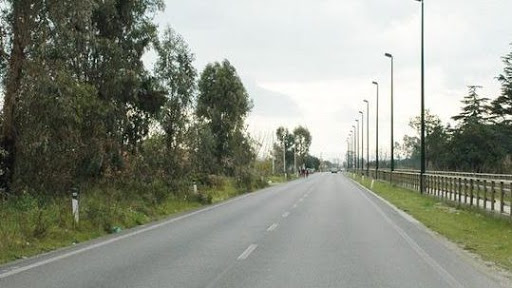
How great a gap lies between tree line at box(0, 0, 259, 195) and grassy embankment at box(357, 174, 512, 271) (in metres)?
11.7

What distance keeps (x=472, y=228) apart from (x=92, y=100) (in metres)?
13.9

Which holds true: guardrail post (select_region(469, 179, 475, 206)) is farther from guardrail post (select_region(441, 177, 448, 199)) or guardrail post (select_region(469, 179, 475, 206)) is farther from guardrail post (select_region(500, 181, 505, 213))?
guardrail post (select_region(441, 177, 448, 199))

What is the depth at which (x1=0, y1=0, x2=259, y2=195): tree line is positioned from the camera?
19.7m

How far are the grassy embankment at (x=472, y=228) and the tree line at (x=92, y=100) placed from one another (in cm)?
1169

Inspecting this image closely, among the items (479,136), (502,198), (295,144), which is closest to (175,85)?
(502,198)

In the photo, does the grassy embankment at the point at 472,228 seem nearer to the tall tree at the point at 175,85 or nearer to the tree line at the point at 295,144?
the tall tree at the point at 175,85

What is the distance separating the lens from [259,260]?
38.9ft

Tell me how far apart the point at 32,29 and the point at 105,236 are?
760 centimetres

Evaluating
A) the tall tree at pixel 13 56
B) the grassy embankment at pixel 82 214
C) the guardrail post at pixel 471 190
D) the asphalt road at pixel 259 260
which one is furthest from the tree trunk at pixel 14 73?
the guardrail post at pixel 471 190

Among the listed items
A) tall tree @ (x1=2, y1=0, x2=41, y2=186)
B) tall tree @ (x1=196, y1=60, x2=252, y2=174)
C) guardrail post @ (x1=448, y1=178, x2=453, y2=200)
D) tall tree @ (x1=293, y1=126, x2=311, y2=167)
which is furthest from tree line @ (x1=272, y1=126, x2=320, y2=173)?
tall tree @ (x1=2, y1=0, x2=41, y2=186)

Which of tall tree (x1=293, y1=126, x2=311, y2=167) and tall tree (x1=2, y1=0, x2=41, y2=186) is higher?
tall tree (x1=293, y1=126, x2=311, y2=167)

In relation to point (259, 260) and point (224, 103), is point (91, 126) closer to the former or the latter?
point (259, 260)

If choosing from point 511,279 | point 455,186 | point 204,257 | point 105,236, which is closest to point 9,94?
point 105,236

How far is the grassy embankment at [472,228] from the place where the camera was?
13.4 m
